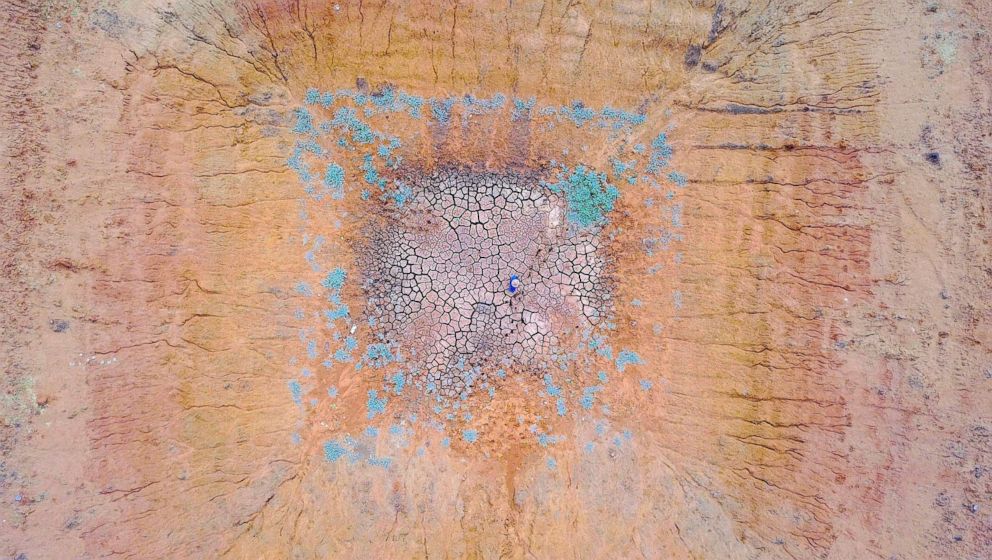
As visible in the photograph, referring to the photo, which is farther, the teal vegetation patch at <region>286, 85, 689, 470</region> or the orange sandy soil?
the teal vegetation patch at <region>286, 85, 689, 470</region>

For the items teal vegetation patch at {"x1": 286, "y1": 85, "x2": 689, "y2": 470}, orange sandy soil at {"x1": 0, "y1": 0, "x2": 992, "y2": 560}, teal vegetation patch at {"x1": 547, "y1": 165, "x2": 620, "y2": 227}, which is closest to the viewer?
orange sandy soil at {"x1": 0, "y1": 0, "x2": 992, "y2": 560}

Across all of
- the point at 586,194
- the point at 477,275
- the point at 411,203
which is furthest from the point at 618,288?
the point at 411,203

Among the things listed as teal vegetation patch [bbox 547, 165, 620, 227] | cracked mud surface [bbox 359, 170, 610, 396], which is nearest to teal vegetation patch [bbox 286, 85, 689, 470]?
teal vegetation patch [bbox 547, 165, 620, 227]

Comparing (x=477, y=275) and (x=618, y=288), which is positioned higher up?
(x=477, y=275)

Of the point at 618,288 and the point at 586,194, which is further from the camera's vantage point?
the point at 586,194

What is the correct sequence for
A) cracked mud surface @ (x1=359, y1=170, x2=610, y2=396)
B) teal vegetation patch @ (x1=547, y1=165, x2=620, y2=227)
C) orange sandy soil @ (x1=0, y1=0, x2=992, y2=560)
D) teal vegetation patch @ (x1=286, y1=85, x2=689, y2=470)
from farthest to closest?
teal vegetation patch @ (x1=547, y1=165, x2=620, y2=227), cracked mud surface @ (x1=359, y1=170, x2=610, y2=396), teal vegetation patch @ (x1=286, y1=85, x2=689, y2=470), orange sandy soil @ (x1=0, y1=0, x2=992, y2=560)

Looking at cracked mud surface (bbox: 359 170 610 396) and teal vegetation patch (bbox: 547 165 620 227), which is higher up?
teal vegetation patch (bbox: 547 165 620 227)

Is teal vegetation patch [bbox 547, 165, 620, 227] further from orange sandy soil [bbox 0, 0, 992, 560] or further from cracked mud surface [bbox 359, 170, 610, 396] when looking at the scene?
orange sandy soil [bbox 0, 0, 992, 560]

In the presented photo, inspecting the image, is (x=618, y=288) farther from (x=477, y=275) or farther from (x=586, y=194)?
(x=477, y=275)
